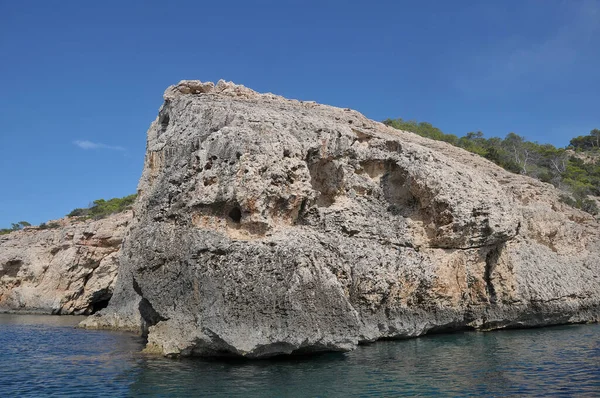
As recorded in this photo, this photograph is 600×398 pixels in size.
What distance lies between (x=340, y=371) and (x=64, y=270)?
2818 cm

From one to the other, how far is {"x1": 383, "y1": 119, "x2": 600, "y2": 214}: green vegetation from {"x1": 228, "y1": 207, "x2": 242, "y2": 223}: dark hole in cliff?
65.1ft

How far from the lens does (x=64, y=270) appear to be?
33312 millimetres

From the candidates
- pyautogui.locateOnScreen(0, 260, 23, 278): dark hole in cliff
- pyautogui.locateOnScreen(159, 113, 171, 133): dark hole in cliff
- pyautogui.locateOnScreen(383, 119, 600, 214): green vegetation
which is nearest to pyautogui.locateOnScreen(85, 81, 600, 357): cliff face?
pyautogui.locateOnScreen(159, 113, 171, 133): dark hole in cliff

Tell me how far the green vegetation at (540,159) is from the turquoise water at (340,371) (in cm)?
1586

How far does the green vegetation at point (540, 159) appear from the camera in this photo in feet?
110

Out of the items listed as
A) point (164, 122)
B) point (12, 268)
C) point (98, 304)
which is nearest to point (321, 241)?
point (164, 122)

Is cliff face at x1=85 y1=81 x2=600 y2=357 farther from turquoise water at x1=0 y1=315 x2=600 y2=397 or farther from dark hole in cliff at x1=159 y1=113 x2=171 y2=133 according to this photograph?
dark hole in cliff at x1=159 y1=113 x2=171 y2=133

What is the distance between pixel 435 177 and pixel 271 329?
8.62m

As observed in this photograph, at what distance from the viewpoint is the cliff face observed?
41.1ft

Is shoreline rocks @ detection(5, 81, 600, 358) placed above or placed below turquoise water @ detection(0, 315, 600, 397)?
above

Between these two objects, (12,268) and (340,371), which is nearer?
(340,371)

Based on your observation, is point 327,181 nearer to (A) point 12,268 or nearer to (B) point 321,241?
(B) point 321,241

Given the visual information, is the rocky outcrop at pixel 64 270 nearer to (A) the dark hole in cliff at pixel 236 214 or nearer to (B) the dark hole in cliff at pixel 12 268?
(B) the dark hole in cliff at pixel 12 268

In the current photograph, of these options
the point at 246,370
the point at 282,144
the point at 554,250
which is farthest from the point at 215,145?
the point at 554,250
